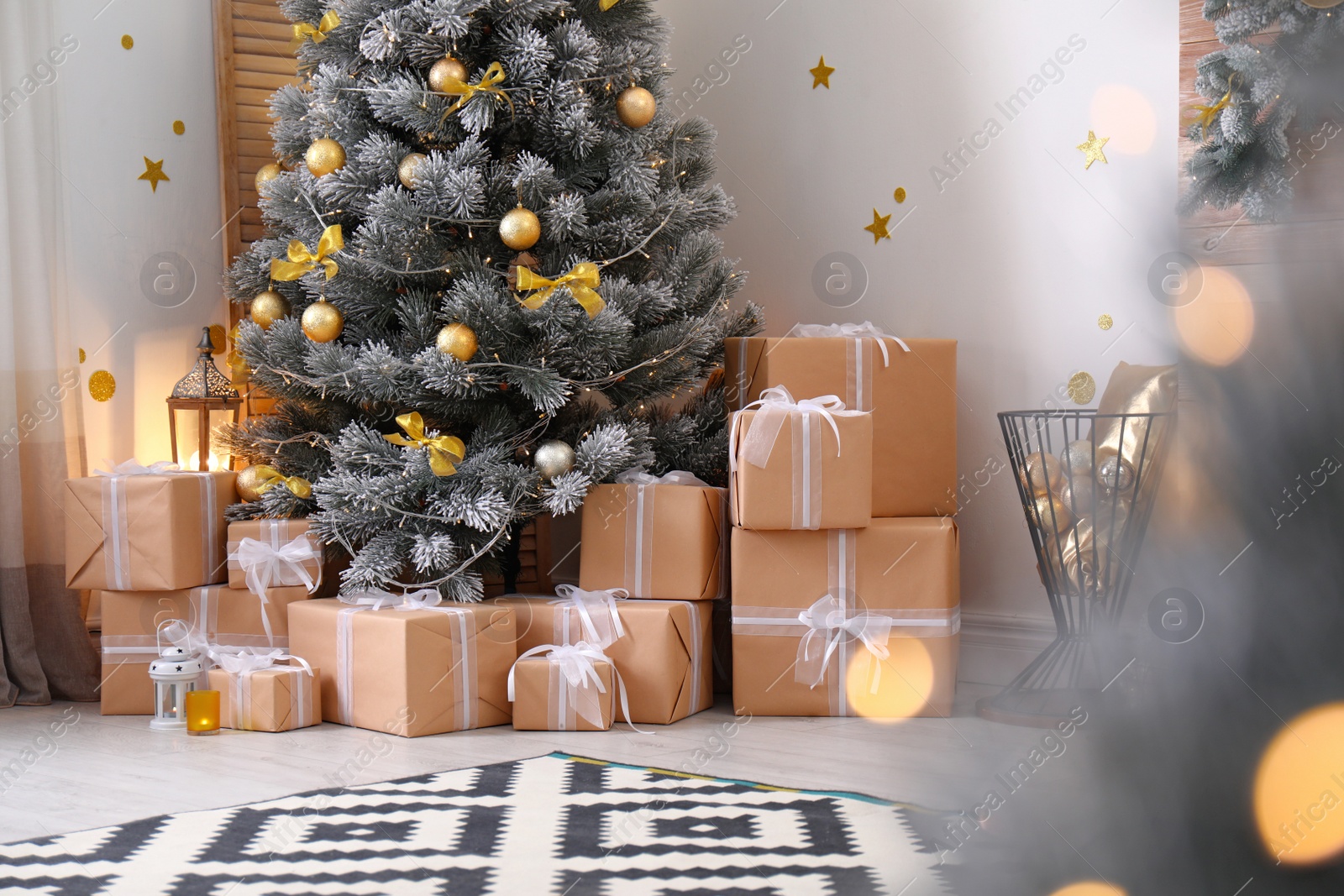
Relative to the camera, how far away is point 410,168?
71.2 inches

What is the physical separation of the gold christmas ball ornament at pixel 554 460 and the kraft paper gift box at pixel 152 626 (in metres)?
0.47

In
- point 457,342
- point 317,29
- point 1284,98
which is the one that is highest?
point 317,29

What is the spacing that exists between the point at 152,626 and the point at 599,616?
767 mm

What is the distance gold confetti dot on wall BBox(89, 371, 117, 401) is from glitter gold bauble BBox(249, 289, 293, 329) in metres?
0.36

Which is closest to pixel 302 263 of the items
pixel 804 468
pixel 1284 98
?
pixel 804 468

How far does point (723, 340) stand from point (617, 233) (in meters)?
0.29

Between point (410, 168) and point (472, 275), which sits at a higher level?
point (410, 168)

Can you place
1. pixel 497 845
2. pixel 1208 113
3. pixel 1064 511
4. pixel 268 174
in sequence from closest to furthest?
pixel 1208 113 → pixel 497 845 → pixel 1064 511 → pixel 268 174

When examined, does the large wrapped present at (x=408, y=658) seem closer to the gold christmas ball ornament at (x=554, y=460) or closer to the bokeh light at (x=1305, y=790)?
the gold christmas ball ornament at (x=554, y=460)

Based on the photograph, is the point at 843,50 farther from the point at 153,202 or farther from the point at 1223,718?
the point at 1223,718

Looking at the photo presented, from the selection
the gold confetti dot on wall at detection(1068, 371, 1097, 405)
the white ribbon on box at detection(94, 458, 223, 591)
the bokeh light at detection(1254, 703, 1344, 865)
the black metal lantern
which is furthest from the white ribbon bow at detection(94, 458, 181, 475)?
the bokeh light at detection(1254, 703, 1344, 865)

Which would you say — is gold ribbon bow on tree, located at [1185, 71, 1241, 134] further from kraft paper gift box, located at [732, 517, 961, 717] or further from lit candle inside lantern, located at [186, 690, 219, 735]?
lit candle inside lantern, located at [186, 690, 219, 735]

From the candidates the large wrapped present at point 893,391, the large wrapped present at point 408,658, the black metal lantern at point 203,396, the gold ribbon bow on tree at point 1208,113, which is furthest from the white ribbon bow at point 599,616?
the gold ribbon bow on tree at point 1208,113

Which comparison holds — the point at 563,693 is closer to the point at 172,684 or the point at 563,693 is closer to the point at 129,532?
the point at 172,684
